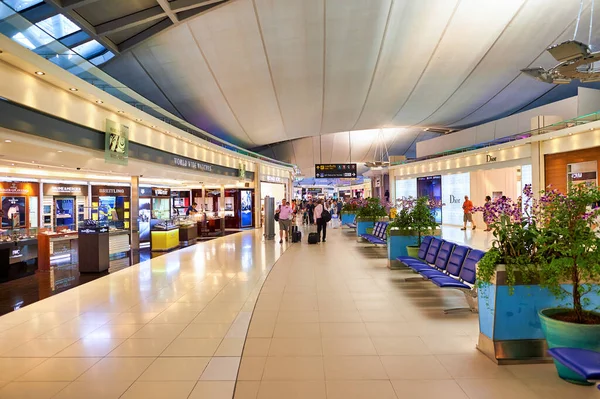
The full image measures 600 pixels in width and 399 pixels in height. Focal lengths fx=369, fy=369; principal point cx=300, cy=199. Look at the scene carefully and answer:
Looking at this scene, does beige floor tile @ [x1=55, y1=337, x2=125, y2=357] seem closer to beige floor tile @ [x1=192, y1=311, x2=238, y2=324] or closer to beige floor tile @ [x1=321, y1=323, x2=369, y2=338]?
beige floor tile @ [x1=192, y1=311, x2=238, y2=324]

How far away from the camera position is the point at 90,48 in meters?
14.7

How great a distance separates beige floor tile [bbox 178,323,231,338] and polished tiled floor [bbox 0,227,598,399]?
0.03 metres

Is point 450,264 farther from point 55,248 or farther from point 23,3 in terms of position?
point 23,3

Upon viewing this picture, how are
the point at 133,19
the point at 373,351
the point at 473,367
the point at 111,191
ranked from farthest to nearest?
the point at 111,191 < the point at 133,19 < the point at 373,351 < the point at 473,367

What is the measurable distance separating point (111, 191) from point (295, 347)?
574 inches

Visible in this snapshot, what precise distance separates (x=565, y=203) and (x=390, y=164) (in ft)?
78.3

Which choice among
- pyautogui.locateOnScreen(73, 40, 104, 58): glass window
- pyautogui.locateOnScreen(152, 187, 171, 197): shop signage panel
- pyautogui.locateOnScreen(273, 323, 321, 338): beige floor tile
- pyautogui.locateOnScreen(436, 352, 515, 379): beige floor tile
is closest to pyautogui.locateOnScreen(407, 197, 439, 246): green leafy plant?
pyautogui.locateOnScreen(273, 323, 321, 338): beige floor tile

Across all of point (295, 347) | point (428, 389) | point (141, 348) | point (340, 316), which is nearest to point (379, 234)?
point (340, 316)

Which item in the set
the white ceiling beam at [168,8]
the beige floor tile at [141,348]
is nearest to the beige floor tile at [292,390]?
the beige floor tile at [141,348]

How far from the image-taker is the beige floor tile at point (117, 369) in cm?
336

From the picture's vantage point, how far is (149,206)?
711 inches

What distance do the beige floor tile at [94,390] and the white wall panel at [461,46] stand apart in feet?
57.0

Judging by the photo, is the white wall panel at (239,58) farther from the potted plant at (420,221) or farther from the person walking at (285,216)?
the potted plant at (420,221)

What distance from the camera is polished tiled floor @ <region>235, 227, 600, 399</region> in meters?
2.97
